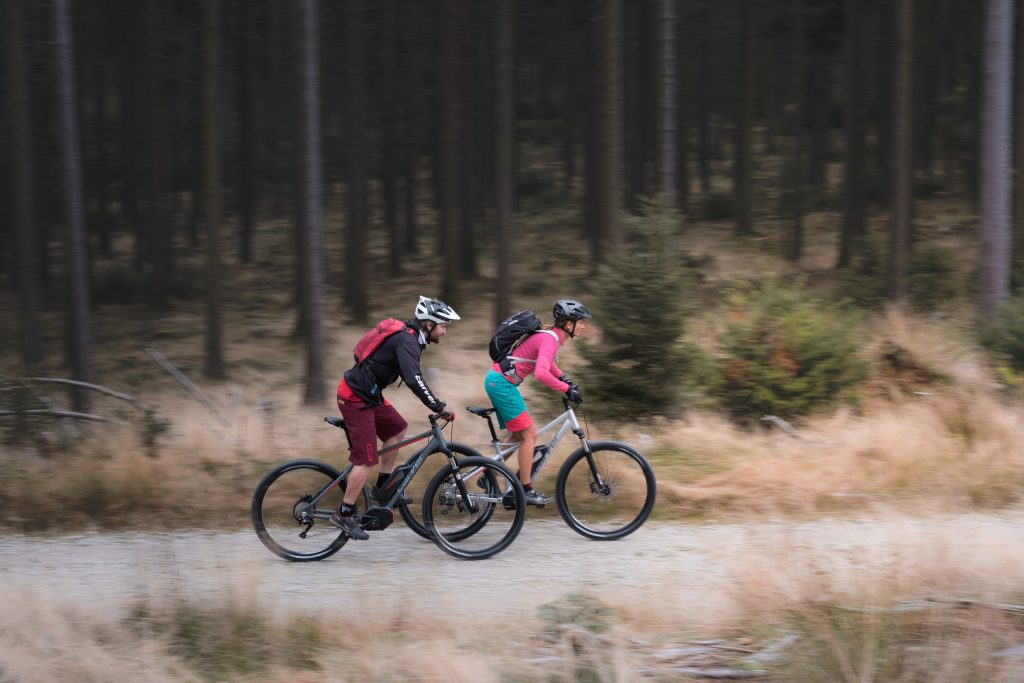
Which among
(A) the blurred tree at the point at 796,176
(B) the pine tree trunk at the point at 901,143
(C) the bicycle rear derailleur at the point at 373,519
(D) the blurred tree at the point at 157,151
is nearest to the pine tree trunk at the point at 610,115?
(B) the pine tree trunk at the point at 901,143

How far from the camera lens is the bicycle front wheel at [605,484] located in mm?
8555

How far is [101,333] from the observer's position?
26094mm

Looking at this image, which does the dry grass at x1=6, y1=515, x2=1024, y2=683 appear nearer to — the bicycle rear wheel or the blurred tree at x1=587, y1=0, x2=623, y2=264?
the bicycle rear wheel

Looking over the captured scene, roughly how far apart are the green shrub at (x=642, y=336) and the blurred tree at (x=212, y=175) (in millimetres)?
10264

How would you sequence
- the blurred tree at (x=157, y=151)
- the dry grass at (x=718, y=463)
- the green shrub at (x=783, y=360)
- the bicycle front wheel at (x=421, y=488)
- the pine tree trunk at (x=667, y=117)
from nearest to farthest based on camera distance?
the bicycle front wheel at (x=421, y=488)
the dry grass at (x=718, y=463)
the green shrub at (x=783, y=360)
the pine tree trunk at (x=667, y=117)
the blurred tree at (x=157, y=151)

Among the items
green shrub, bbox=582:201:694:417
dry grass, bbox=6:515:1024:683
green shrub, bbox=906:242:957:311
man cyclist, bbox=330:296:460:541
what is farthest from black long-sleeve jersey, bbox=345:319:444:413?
green shrub, bbox=906:242:957:311

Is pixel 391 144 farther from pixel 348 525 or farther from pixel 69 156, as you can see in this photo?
pixel 348 525

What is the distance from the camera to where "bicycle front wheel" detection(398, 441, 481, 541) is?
8250mm

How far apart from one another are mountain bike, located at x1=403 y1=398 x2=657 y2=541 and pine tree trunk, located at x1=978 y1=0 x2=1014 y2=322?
10.1 metres

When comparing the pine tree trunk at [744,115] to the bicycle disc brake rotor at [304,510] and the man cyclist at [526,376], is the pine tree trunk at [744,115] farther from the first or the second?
the bicycle disc brake rotor at [304,510]

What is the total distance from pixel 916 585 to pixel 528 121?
5065 cm

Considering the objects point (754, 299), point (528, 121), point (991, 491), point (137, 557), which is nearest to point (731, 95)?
point (528, 121)

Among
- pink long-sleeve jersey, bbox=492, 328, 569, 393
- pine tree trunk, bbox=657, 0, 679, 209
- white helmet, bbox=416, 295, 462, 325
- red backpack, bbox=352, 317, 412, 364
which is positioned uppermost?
pine tree trunk, bbox=657, 0, 679, 209

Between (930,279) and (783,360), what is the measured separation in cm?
1357
